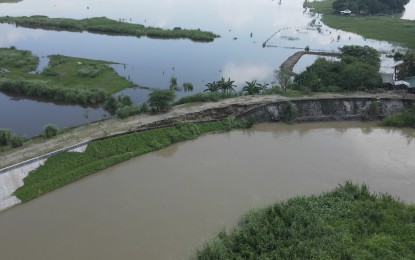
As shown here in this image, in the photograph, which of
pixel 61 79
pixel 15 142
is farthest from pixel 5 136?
pixel 61 79

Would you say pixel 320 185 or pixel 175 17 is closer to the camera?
pixel 320 185

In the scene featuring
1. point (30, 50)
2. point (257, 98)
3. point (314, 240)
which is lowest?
point (314, 240)

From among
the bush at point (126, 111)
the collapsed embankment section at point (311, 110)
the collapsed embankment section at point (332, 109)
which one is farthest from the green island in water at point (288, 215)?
the bush at point (126, 111)

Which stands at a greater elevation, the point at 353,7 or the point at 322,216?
the point at 353,7

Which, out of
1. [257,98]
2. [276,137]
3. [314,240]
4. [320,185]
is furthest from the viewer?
[257,98]

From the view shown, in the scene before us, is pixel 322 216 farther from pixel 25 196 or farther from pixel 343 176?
pixel 25 196

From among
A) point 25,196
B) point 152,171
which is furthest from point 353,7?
point 25,196
